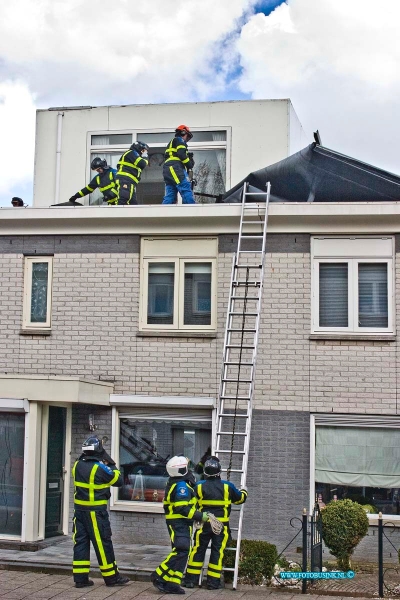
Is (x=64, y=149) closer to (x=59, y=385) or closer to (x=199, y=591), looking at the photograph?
(x=59, y=385)

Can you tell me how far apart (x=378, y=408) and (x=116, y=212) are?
4973 millimetres

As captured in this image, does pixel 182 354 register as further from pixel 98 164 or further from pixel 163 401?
pixel 98 164

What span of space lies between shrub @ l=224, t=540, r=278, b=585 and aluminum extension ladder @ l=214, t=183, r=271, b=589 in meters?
1.88

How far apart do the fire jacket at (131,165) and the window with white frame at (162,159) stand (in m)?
1.01

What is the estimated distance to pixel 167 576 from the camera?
430 inches

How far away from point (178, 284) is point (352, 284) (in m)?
2.68

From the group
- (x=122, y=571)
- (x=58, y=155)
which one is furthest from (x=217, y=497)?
(x=58, y=155)

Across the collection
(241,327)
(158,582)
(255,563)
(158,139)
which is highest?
(158,139)

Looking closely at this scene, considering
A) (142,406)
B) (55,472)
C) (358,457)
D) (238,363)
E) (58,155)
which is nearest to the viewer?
(238,363)

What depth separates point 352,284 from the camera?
1389 centimetres

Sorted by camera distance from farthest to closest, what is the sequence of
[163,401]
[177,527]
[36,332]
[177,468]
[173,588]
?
[36,332], [163,401], [177,468], [177,527], [173,588]

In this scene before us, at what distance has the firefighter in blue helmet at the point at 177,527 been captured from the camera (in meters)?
10.9

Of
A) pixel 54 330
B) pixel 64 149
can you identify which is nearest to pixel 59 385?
pixel 54 330

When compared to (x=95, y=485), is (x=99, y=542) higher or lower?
lower
